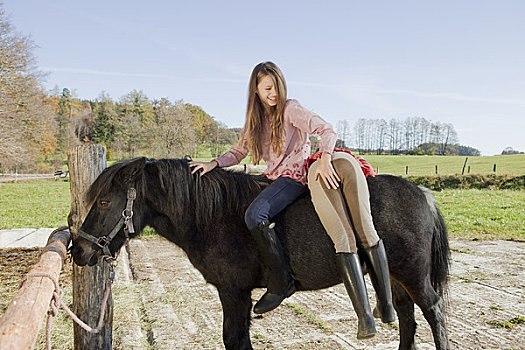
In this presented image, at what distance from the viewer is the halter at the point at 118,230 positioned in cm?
248

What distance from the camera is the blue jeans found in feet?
8.18

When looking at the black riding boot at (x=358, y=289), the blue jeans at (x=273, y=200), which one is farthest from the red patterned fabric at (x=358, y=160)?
the black riding boot at (x=358, y=289)

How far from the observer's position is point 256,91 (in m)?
2.82

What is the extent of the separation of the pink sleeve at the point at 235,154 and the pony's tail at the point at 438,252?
1.55 meters

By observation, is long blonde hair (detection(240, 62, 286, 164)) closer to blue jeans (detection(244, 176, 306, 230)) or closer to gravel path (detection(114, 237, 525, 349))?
blue jeans (detection(244, 176, 306, 230))

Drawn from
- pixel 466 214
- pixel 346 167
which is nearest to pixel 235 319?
pixel 346 167

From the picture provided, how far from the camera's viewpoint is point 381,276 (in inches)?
99.6

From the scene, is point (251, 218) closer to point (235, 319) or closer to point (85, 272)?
point (235, 319)

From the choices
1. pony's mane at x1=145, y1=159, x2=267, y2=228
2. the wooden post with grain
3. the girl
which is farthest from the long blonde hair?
the wooden post with grain

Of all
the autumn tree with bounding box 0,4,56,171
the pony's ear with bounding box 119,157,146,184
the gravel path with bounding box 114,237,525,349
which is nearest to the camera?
the pony's ear with bounding box 119,157,146,184

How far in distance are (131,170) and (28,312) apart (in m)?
1.34

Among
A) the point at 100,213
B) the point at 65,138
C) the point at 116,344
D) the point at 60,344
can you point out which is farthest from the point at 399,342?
the point at 65,138

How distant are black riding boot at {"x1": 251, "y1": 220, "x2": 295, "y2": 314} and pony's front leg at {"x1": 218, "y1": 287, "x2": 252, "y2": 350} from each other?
0.42 feet

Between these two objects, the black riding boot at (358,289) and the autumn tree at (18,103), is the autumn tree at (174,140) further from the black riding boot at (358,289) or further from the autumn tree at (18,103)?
the black riding boot at (358,289)
